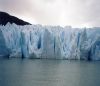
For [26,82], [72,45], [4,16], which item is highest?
[4,16]

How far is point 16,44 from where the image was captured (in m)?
32.8

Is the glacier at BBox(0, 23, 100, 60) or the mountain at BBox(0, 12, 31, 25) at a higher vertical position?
the mountain at BBox(0, 12, 31, 25)

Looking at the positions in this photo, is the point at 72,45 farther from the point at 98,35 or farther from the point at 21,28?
the point at 21,28

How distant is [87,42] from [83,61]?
1.92 m

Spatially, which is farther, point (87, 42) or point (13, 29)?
point (13, 29)

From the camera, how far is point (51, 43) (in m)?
31.0

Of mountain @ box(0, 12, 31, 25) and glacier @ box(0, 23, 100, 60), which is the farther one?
mountain @ box(0, 12, 31, 25)

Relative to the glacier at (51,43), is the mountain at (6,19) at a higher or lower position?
higher

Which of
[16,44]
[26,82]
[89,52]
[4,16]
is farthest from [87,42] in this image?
[4,16]

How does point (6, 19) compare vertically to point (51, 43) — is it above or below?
above

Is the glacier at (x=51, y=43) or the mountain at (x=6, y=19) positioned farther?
the mountain at (x=6, y=19)

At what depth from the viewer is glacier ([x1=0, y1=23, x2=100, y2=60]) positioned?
30.9 m

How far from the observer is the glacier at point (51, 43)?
30922 millimetres

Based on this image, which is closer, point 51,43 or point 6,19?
point 51,43
